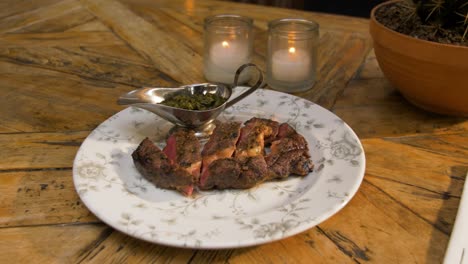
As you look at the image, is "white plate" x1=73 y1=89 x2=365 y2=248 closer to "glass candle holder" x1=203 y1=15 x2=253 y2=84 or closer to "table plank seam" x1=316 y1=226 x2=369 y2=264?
"table plank seam" x1=316 y1=226 x2=369 y2=264

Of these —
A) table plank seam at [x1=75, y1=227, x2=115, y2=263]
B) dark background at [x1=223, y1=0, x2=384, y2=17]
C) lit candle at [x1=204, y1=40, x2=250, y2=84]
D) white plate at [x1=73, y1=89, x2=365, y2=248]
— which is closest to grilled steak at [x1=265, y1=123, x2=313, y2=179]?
white plate at [x1=73, y1=89, x2=365, y2=248]

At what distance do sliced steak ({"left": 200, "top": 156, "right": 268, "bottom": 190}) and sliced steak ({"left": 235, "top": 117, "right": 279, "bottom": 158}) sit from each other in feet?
0.19

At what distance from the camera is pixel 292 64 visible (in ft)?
4.28

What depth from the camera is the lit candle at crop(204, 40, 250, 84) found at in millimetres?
1363

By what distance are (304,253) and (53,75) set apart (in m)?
0.96

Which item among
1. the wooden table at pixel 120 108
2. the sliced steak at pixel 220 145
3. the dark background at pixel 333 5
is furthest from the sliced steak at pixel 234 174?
the dark background at pixel 333 5

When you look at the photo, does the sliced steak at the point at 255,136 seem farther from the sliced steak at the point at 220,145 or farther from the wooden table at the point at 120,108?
the wooden table at the point at 120,108

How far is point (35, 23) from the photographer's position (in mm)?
1716

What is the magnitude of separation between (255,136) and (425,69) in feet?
1.41

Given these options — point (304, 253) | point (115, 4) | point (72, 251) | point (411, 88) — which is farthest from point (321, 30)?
point (72, 251)

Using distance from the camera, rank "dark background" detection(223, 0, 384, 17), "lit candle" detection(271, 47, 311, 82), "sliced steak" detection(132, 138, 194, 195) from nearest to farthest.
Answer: "sliced steak" detection(132, 138, 194, 195) < "lit candle" detection(271, 47, 311, 82) < "dark background" detection(223, 0, 384, 17)

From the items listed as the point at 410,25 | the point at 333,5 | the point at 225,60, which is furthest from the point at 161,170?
the point at 333,5

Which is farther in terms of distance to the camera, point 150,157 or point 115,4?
point 115,4

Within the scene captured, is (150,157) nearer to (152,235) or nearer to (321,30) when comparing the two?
(152,235)
